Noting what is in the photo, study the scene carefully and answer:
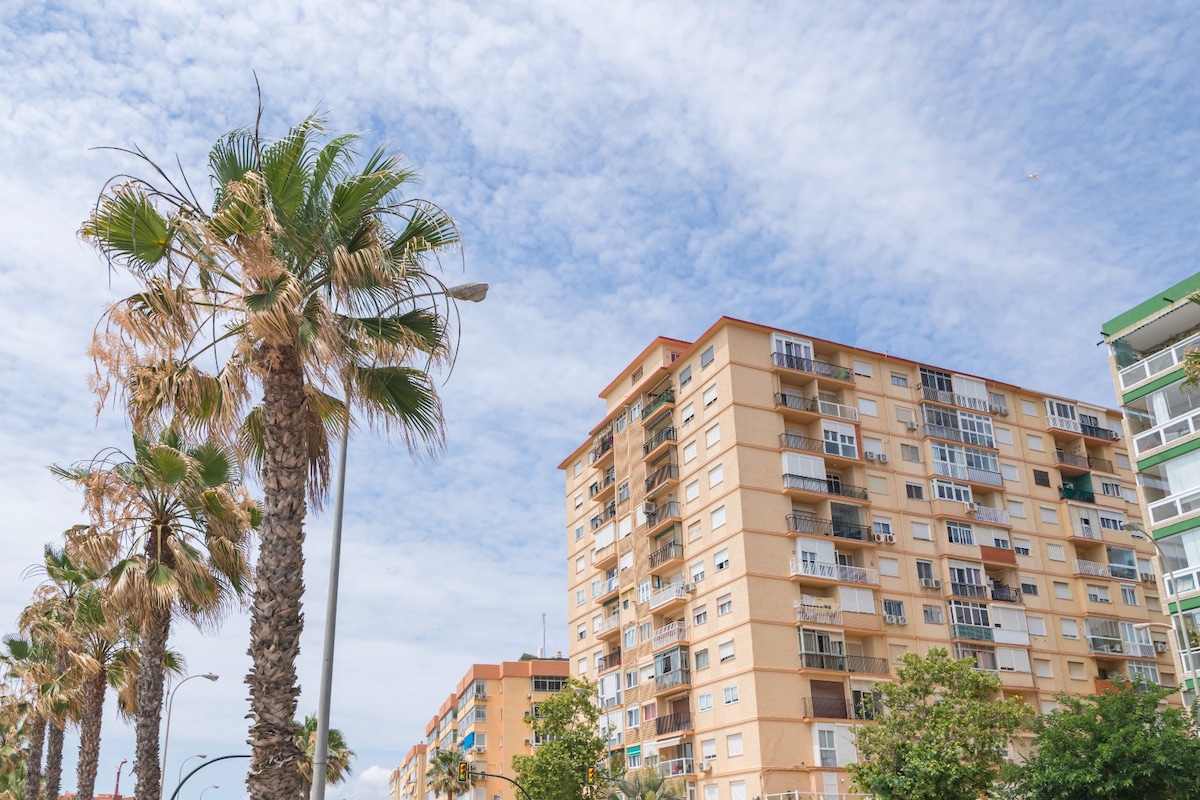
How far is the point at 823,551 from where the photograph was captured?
1898 inches

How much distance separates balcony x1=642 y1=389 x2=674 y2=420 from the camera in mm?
55391

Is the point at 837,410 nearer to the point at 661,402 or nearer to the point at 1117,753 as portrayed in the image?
the point at 661,402

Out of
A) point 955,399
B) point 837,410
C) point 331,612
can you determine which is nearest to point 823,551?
point 837,410

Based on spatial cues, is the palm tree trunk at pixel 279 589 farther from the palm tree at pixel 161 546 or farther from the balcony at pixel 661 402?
the balcony at pixel 661 402

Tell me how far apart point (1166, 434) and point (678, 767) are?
25115mm

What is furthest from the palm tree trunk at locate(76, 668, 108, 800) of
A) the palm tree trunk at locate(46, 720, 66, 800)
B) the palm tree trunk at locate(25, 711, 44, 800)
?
the palm tree trunk at locate(25, 711, 44, 800)

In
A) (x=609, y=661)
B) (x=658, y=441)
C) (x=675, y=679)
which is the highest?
(x=658, y=441)

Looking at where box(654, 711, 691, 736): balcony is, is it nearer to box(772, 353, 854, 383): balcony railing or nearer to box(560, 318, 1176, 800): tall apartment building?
box(560, 318, 1176, 800): tall apartment building

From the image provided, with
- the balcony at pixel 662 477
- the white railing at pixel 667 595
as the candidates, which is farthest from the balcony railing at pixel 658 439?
the white railing at pixel 667 595

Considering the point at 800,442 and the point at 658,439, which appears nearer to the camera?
the point at 800,442

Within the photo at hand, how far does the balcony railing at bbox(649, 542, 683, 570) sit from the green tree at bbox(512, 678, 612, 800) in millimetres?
8493

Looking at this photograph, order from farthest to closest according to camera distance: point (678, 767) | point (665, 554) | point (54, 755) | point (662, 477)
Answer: point (662, 477), point (665, 554), point (678, 767), point (54, 755)

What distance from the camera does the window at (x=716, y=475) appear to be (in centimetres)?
4947

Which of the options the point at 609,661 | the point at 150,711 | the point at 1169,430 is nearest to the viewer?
the point at 150,711
